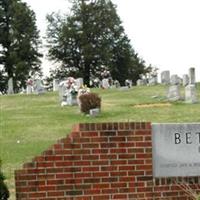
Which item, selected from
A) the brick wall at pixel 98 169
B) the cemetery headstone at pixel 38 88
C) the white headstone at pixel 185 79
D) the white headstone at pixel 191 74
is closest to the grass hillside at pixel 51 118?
the brick wall at pixel 98 169

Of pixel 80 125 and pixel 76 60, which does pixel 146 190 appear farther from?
pixel 76 60

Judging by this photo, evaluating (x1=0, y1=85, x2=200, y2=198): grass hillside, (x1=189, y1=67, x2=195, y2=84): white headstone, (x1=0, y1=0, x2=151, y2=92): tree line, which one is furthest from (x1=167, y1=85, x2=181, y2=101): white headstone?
(x1=0, y1=0, x2=151, y2=92): tree line

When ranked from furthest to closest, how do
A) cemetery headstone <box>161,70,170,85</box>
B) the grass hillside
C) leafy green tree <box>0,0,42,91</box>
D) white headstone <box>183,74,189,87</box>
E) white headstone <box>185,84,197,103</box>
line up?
leafy green tree <box>0,0,42,91</box>
cemetery headstone <box>161,70,170,85</box>
white headstone <box>183,74,189,87</box>
white headstone <box>185,84,197,103</box>
the grass hillside

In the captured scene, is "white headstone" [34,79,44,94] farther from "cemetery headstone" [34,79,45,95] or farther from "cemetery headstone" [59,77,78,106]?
"cemetery headstone" [59,77,78,106]

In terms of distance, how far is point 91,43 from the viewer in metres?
72.7

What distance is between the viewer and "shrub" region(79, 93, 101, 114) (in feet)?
85.3

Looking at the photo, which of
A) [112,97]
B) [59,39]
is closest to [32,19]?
[59,39]

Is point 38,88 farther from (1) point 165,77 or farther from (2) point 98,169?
(2) point 98,169

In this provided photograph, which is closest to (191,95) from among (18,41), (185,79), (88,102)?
(88,102)

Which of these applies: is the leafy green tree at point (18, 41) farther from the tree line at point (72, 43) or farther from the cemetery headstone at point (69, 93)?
the cemetery headstone at point (69, 93)

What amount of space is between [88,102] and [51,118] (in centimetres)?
154

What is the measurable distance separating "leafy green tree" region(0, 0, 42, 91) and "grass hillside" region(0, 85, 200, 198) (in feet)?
105

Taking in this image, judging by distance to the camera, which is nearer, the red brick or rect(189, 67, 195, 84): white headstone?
the red brick

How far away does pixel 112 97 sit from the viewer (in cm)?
3700
